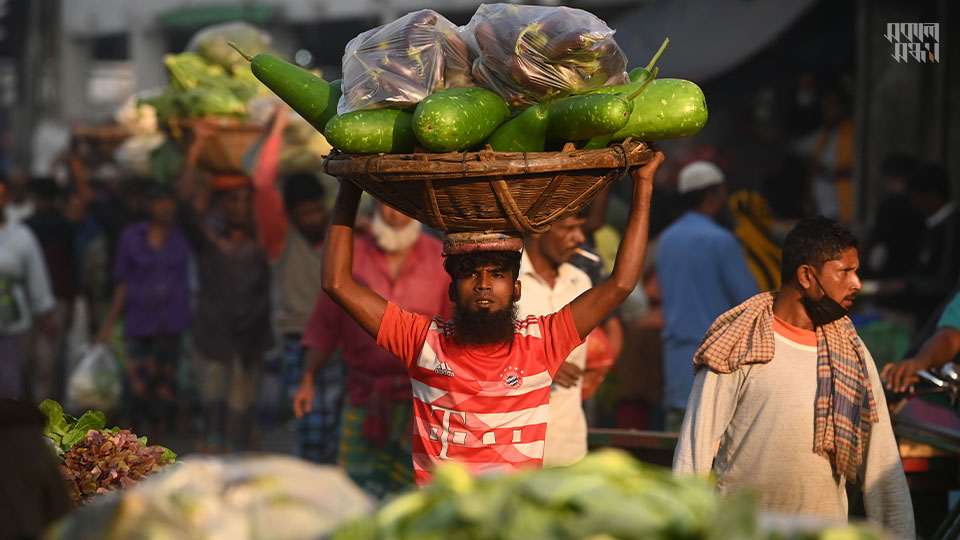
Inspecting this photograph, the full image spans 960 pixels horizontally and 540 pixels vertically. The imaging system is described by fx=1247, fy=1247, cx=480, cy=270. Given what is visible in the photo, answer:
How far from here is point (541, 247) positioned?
5.65 m

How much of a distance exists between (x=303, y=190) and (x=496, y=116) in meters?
4.61

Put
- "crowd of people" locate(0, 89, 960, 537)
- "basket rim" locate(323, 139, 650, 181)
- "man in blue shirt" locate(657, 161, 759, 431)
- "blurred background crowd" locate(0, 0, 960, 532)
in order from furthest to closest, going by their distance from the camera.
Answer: "blurred background crowd" locate(0, 0, 960, 532) → "man in blue shirt" locate(657, 161, 759, 431) → "crowd of people" locate(0, 89, 960, 537) → "basket rim" locate(323, 139, 650, 181)

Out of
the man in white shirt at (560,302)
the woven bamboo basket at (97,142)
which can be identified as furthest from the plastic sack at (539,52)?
the woven bamboo basket at (97,142)

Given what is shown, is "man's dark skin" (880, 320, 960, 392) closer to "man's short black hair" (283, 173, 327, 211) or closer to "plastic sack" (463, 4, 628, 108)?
"plastic sack" (463, 4, 628, 108)

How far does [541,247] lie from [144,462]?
2.60 meters

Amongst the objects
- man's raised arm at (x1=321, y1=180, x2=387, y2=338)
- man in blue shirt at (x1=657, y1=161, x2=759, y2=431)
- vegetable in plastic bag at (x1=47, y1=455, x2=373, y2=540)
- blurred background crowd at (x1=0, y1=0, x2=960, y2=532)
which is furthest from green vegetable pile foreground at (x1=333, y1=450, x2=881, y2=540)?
man in blue shirt at (x1=657, y1=161, x2=759, y2=431)

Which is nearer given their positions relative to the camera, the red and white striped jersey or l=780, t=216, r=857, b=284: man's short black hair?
the red and white striped jersey

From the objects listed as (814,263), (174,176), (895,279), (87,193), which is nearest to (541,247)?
(814,263)

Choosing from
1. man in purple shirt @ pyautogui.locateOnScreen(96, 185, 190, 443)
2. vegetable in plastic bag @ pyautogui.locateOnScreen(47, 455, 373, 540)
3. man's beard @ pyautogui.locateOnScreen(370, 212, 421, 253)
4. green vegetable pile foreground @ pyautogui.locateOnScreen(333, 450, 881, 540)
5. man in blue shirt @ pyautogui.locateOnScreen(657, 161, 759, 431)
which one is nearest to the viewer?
green vegetable pile foreground @ pyautogui.locateOnScreen(333, 450, 881, 540)

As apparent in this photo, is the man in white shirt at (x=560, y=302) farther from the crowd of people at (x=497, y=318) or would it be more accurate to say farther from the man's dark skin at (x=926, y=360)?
the man's dark skin at (x=926, y=360)

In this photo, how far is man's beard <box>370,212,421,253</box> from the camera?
6703 mm

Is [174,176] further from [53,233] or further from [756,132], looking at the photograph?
[756,132]

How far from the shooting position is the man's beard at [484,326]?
3.99m

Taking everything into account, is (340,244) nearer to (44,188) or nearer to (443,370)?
(443,370)
